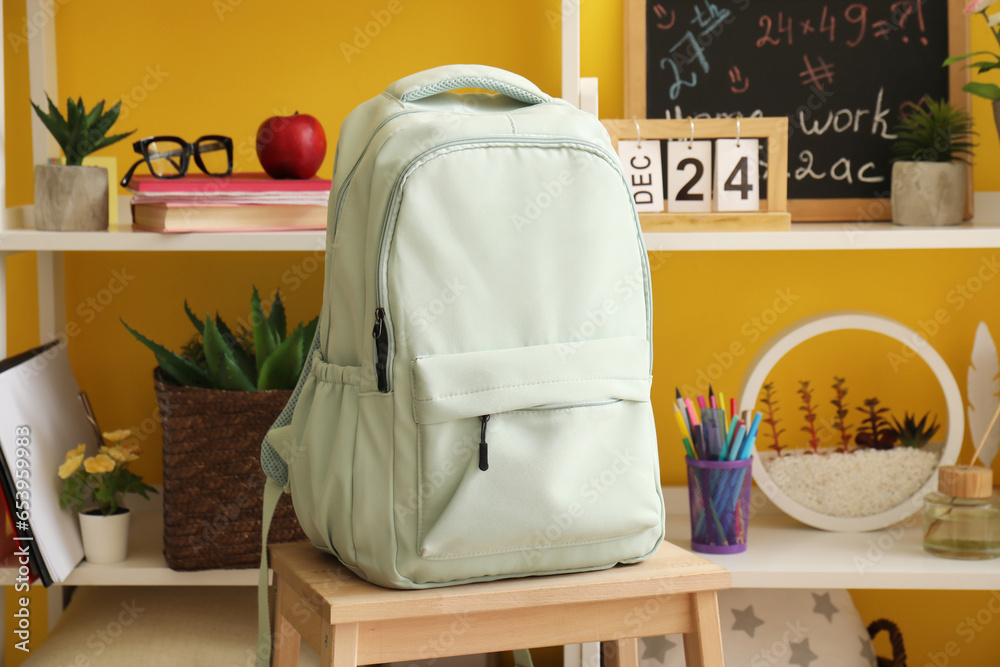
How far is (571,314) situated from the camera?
730mm

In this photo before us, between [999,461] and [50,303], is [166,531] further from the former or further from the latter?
[999,461]

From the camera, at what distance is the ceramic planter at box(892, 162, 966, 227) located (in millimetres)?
1104

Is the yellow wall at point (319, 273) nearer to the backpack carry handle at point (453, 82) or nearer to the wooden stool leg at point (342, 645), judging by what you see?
the backpack carry handle at point (453, 82)

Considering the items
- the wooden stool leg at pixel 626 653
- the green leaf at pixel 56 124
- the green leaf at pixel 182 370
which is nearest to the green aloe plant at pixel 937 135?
the wooden stool leg at pixel 626 653

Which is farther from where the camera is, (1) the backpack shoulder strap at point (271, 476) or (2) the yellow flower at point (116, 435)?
(2) the yellow flower at point (116, 435)

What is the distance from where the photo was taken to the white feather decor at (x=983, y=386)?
1212 mm

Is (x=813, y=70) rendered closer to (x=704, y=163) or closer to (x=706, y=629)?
(x=704, y=163)

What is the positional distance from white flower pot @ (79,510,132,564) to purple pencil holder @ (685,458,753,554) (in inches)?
25.4

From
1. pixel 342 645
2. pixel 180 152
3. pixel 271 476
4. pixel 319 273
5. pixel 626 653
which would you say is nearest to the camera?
pixel 342 645

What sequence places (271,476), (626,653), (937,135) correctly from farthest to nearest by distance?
(937,135)
(626,653)
(271,476)

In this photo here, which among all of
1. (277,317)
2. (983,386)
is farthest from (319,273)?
(983,386)

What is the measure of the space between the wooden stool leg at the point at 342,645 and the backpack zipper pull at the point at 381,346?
0.18 meters

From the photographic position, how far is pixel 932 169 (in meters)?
1.11

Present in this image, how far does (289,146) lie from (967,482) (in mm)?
854
